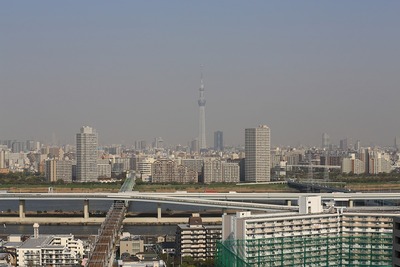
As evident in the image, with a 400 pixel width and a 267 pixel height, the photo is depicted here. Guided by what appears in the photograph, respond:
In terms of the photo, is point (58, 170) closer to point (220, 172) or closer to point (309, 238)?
point (220, 172)

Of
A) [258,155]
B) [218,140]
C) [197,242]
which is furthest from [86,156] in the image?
[218,140]

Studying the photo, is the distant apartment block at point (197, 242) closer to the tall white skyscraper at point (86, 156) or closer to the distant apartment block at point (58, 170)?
the distant apartment block at point (58, 170)

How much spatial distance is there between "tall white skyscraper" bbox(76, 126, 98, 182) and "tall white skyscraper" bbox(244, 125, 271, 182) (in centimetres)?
460

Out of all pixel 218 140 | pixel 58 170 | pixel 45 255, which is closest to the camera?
pixel 45 255

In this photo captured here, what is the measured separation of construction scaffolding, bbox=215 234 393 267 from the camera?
20.1 feet

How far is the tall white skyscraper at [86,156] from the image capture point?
969 inches

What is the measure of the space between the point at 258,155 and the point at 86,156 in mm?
5297

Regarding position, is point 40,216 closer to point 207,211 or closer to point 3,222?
point 3,222

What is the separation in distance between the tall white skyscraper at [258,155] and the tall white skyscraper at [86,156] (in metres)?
4.60

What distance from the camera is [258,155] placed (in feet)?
78.3

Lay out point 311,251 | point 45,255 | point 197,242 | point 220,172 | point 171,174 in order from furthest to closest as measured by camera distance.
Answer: point 220,172 < point 171,174 < point 197,242 < point 45,255 < point 311,251

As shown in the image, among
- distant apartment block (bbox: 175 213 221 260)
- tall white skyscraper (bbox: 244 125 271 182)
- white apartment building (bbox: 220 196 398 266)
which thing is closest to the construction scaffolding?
white apartment building (bbox: 220 196 398 266)

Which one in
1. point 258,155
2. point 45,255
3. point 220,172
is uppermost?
point 258,155

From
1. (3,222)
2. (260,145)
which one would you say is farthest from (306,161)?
(3,222)
